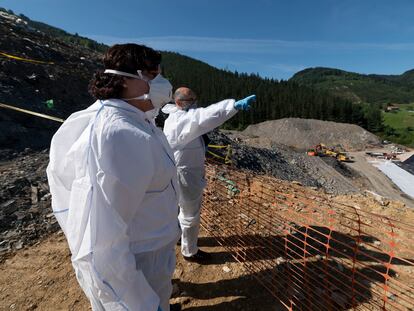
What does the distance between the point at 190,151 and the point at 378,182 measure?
83.6 feet

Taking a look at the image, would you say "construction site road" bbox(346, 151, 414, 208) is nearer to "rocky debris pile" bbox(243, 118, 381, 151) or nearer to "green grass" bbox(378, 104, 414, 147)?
"rocky debris pile" bbox(243, 118, 381, 151)

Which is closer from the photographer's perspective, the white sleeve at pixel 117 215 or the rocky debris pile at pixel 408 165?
the white sleeve at pixel 117 215

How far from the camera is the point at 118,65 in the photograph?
172 centimetres

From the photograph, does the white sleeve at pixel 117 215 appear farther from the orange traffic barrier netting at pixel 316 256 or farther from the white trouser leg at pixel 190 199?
the white trouser leg at pixel 190 199

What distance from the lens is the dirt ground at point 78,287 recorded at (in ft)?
11.5

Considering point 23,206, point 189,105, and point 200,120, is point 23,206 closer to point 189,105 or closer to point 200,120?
point 189,105

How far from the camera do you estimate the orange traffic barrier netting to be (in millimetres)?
3379

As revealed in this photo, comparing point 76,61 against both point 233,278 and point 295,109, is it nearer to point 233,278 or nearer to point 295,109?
point 233,278

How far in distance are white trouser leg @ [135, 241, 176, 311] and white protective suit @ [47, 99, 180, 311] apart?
62 mm

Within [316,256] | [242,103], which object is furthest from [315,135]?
[242,103]

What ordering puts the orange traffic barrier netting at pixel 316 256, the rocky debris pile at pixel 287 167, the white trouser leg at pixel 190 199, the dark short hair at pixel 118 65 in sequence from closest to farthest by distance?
the dark short hair at pixel 118 65 < the orange traffic barrier netting at pixel 316 256 < the white trouser leg at pixel 190 199 < the rocky debris pile at pixel 287 167

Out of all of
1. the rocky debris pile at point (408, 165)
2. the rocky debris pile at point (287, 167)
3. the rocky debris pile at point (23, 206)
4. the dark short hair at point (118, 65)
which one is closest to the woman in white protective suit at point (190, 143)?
the dark short hair at point (118, 65)

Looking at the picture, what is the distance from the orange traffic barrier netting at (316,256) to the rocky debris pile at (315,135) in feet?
120

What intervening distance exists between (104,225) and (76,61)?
74.0 feet
